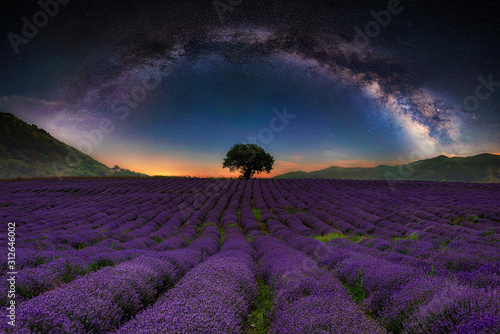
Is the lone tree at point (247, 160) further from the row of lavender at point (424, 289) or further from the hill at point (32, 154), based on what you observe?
the hill at point (32, 154)

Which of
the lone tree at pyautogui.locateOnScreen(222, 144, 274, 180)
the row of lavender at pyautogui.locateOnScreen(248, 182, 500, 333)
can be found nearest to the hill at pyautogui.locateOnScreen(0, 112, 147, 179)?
the lone tree at pyautogui.locateOnScreen(222, 144, 274, 180)

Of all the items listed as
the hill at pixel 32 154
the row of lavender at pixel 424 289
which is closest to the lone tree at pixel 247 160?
the row of lavender at pixel 424 289

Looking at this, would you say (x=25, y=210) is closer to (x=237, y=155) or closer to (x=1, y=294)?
(x=1, y=294)

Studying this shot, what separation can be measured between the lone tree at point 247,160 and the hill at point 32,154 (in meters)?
51.6

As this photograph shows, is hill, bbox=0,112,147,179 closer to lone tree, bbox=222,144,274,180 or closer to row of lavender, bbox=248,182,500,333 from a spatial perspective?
lone tree, bbox=222,144,274,180

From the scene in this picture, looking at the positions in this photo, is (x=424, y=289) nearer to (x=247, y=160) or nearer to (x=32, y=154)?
(x=247, y=160)

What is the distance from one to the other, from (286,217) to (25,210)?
663 inches

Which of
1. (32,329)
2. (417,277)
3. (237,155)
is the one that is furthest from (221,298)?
(237,155)

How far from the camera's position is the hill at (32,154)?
86.4 metres

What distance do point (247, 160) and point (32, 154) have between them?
114m

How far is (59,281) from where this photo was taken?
3.79 meters

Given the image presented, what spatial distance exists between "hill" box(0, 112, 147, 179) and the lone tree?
51.6m

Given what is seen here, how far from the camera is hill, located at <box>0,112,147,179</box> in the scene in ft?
284

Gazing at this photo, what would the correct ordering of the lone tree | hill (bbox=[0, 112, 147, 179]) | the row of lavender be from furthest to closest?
hill (bbox=[0, 112, 147, 179]) → the lone tree → the row of lavender
